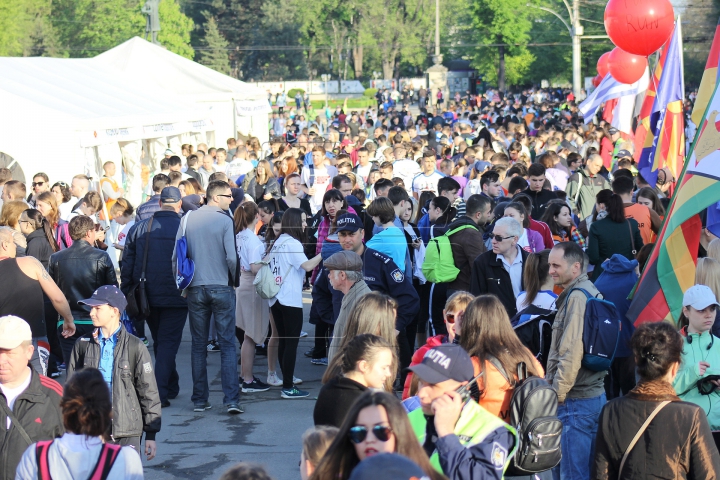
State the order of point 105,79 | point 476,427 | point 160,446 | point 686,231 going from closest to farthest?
point 476,427 < point 686,231 < point 160,446 < point 105,79

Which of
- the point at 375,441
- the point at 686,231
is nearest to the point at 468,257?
the point at 686,231

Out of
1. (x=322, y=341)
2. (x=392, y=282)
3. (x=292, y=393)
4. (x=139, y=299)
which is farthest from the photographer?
(x=322, y=341)

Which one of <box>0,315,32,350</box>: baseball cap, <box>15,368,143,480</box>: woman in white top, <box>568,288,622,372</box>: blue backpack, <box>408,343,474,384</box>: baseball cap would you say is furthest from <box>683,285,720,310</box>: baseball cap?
<box>0,315,32,350</box>: baseball cap

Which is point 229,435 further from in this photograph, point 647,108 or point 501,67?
point 501,67

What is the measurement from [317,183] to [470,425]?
1016 centimetres

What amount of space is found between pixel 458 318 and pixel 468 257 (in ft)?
9.00

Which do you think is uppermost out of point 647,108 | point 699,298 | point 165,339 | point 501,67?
point 501,67

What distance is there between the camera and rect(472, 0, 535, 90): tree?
247 ft

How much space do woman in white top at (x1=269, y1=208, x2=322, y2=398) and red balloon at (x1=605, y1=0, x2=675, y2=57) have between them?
6647 millimetres

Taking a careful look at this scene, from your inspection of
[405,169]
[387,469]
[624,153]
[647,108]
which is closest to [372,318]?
[387,469]

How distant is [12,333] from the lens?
181 inches

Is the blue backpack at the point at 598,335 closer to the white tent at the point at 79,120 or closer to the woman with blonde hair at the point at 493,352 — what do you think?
the woman with blonde hair at the point at 493,352

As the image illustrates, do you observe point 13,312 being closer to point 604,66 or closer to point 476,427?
point 476,427

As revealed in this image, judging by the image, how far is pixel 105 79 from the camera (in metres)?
22.8
